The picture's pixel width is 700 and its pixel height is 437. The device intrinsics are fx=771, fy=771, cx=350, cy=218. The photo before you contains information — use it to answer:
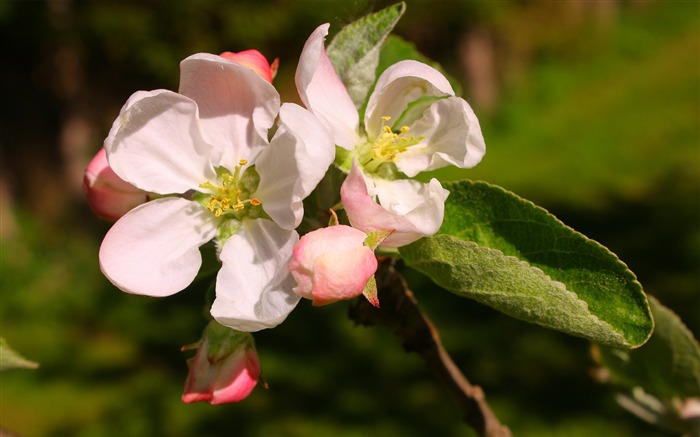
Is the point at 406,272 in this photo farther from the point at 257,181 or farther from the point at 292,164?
the point at 292,164

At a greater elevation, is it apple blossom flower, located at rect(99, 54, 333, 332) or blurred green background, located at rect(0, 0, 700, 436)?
apple blossom flower, located at rect(99, 54, 333, 332)

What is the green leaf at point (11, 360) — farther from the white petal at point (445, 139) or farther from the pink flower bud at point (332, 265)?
the white petal at point (445, 139)

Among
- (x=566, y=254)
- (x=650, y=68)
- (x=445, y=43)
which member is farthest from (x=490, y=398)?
(x=650, y=68)

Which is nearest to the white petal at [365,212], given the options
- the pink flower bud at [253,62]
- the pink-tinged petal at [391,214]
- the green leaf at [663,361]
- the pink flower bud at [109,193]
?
the pink-tinged petal at [391,214]

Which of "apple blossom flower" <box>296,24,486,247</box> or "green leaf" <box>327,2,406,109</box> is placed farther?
"green leaf" <box>327,2,406,109</box>

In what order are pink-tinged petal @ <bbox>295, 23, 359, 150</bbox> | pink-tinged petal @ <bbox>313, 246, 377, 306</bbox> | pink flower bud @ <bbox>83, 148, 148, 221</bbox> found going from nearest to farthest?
pink-tinged petal @ <bbox>313, 246, 377, 306</bbox> → pink-tinged petal @ <bbox>295, 23, 359, 150</bbox> → pink flower bud @ <bbox>83, 148, 148, 221</bbox>

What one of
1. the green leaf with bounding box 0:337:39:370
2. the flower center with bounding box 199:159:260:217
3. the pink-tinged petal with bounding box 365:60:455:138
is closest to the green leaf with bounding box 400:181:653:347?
the pink-tinged petal with bounding box 365:60:455:138

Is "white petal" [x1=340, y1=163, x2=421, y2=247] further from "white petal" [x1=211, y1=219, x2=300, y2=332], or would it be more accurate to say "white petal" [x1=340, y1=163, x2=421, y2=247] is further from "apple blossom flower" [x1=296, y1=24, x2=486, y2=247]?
"white petal" [x1=211, y1=219, x2=300, y2=332]
